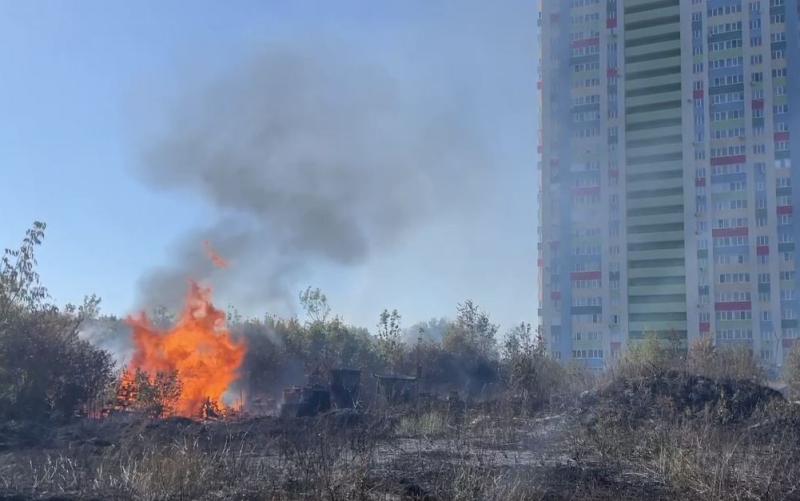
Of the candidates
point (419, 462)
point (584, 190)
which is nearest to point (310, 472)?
point (419, 462)

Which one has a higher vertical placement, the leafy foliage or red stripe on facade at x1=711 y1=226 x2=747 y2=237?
red stripe on facade at x1=711 y1=226 x2=747 y2=237

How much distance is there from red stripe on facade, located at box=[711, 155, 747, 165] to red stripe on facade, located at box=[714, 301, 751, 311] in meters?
9.41

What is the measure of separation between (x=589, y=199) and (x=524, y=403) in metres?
17.7

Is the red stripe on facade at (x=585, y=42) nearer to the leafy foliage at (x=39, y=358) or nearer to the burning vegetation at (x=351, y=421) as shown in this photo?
the burning vegetation at (x=351, y=421)

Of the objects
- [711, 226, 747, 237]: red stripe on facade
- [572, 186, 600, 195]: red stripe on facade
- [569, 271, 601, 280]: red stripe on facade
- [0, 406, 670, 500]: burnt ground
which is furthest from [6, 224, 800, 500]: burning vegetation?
[711, 226, 747, 237]: red stripe on facade

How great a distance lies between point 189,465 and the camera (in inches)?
352

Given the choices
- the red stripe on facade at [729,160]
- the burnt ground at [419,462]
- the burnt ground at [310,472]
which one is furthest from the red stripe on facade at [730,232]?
the burnt ground at [310,472]

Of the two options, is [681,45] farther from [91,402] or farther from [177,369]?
[91,402]

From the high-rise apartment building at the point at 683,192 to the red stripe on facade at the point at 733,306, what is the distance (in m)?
0.16

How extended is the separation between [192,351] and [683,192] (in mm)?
33969

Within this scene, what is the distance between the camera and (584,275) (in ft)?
142

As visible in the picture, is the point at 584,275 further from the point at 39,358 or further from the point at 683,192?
the point at 39,358

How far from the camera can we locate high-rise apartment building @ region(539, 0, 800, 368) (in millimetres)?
36344

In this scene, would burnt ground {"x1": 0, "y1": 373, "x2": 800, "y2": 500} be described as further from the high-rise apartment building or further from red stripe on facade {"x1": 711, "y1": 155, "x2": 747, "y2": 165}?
red stripe on facade {"x1": 711, "y1": 155, "x2": 747, "y2": 165}
